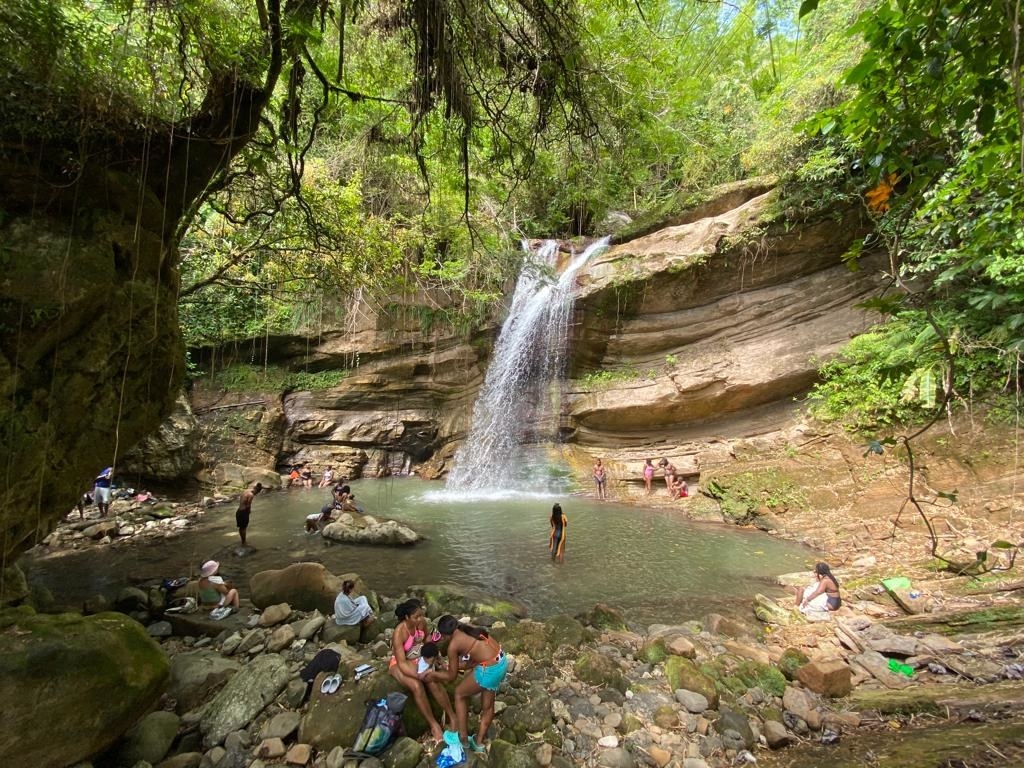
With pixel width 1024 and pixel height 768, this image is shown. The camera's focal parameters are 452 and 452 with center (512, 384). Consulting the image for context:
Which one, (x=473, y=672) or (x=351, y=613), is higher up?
(x=473, y=672)

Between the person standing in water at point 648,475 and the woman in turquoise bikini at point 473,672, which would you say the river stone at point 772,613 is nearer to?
the woman in turquoise bikini at point 473,672

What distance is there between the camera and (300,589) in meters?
5.85

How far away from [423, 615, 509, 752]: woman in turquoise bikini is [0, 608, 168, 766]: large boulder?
2034mm

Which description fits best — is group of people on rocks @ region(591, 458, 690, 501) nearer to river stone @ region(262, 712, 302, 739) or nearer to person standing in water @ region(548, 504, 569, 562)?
person standing in water @ region(548, 504, 569, 562)

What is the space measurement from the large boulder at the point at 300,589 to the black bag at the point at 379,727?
2587 mm

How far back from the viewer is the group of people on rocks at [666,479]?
11.7 metres

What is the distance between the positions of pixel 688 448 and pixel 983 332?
20.6ft

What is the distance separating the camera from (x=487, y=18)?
3.45 meters

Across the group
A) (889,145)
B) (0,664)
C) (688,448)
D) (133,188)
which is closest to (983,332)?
(688,448)

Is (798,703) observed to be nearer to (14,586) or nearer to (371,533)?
(371,533)

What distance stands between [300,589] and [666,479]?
30.3 feet

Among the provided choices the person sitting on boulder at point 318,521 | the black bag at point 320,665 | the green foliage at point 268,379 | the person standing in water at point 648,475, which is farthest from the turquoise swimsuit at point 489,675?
the green foliage at point 268,379

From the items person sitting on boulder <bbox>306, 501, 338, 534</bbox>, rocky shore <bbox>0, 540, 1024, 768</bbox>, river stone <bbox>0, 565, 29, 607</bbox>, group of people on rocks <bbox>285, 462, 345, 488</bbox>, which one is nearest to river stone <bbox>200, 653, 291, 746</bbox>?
rocky shore <bbox>0, 540, 1024, 768</bbox>

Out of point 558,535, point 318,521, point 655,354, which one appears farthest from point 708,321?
point 318,521
